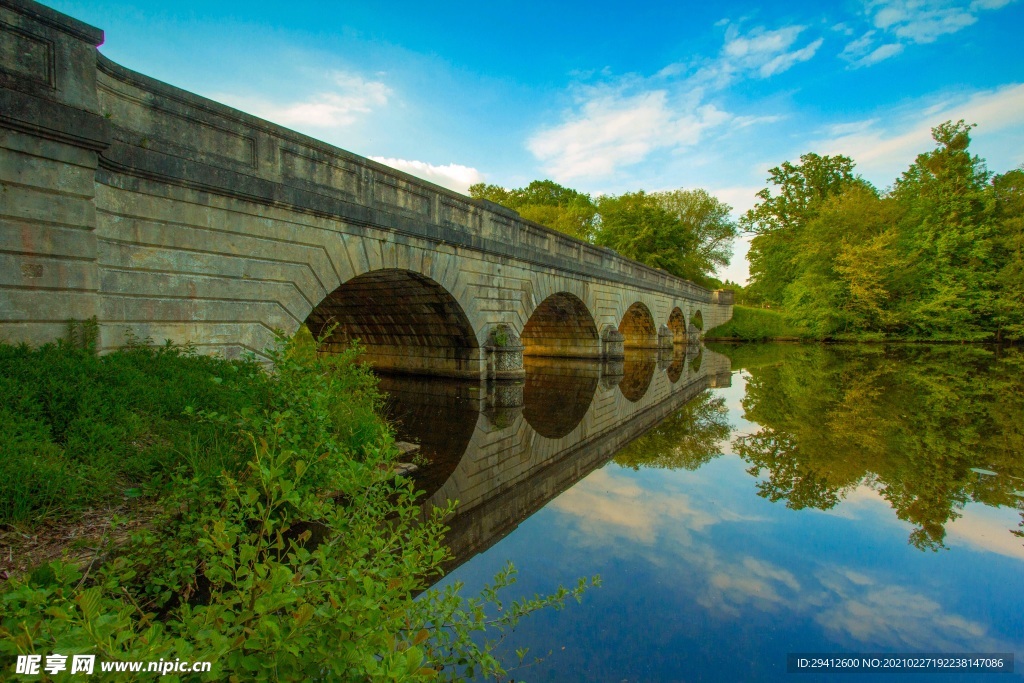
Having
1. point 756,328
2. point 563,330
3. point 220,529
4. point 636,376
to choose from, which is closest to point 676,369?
point 636,376

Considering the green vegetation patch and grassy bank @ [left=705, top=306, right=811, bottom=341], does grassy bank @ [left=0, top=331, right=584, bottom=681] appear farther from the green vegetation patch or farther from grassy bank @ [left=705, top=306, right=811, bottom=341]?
grassy bank @ [left=705, top=306, right=811, bottom=341]

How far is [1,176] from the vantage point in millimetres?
4262

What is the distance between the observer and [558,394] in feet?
37.1

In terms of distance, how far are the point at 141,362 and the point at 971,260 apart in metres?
40.5

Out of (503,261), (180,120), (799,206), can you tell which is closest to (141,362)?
(180,120)

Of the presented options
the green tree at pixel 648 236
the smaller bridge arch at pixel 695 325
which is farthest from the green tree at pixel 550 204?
the smaller bridge arch at pixel 695 325

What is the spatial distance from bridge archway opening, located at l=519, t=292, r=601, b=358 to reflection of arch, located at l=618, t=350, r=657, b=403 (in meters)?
1.69

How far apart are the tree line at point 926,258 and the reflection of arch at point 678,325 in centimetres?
868

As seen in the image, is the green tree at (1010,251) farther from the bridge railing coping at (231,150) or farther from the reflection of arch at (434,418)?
the bridge railing coping at (231,150)

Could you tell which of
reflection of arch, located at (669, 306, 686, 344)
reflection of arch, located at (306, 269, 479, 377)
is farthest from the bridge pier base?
reflection of arch, located at (669, 306, 686, 344)

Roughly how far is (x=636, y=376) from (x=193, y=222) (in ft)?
39.4

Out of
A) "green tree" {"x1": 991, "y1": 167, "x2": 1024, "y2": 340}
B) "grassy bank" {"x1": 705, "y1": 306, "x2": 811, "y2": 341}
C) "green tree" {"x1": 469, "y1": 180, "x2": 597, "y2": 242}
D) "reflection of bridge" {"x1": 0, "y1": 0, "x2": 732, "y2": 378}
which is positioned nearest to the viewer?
"reflection of bridge" {"x1": 0, "y1": 0, "x2": 732, "y2": 378}

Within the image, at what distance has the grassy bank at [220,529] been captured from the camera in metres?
1.42

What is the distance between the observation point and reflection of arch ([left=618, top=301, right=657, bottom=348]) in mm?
25234
